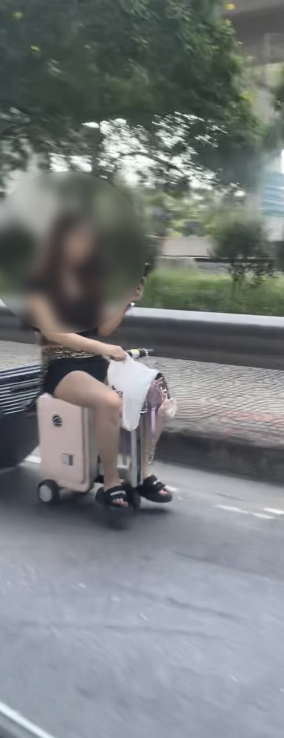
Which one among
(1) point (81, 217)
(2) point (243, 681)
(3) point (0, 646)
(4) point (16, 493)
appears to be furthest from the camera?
(4) point (16, 493)

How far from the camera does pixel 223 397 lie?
240 inches

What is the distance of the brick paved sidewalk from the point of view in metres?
5.01

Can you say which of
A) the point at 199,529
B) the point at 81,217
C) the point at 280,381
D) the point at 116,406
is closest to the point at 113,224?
the point at 81,217

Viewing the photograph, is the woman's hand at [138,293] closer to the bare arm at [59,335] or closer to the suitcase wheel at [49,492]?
the bare arm at [59,335]

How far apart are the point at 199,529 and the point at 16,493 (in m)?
1.04

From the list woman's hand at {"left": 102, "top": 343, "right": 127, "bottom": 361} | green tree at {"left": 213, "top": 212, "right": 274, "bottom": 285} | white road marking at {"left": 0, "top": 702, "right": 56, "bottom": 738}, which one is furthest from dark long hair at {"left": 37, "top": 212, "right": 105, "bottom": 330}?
green tree at {"left": 213, "top": 212, "right": 274, "bottom": 285}

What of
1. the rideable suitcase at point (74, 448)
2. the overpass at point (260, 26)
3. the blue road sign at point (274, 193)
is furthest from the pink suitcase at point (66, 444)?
the overpass at point (260, 26)

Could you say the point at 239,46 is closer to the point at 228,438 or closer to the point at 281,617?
the point at 228,438

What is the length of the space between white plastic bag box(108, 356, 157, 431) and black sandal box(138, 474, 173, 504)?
378mm

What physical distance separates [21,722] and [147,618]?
0.71 meters

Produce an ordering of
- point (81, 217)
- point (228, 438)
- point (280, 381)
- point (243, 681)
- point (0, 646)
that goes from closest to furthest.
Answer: point (243, 681) < point (0, 646) < point (81, 217) < point (228, 438) < point (280, 381)

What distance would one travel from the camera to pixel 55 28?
7.44 m

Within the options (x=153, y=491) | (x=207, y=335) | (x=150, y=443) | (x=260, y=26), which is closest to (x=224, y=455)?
(x=207, y=335)

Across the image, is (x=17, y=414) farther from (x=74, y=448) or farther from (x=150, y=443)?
(x=150, y=443)
